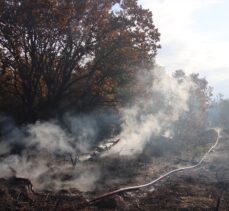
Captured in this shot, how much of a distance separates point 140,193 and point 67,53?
8.52m

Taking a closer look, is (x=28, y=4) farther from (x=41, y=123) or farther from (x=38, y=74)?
(x=41, y=123)

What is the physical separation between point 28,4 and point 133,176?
8370 mm

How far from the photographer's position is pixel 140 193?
12250 millimetres

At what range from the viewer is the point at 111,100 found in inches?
822

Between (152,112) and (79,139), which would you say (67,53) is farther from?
(152,112)

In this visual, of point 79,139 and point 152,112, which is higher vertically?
point 152,112

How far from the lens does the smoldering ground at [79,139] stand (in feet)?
42.4

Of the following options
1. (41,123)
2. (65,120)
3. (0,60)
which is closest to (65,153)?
(41,123)

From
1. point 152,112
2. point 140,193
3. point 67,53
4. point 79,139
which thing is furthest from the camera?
point 152,112

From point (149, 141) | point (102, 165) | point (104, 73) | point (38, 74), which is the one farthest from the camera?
point (149, 141)

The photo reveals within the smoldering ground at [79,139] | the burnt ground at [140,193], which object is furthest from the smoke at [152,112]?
the burnt ground at [140,193]

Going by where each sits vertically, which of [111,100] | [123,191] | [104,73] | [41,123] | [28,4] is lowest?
[123,191]

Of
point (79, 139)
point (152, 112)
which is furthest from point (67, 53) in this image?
point (152, 112)

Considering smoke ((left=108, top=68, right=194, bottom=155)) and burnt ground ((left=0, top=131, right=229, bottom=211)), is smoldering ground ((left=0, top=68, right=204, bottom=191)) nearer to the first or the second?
smoke ((left=108, top=68, right=194, bottom=155))
